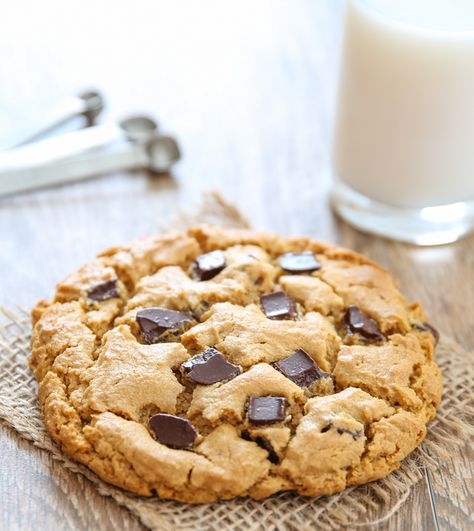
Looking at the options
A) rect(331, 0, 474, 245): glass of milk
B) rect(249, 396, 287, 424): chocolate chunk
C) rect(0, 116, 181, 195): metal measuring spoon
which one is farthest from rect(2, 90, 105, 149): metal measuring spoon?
rect(249, 396, 287, 424): chocolate chunk

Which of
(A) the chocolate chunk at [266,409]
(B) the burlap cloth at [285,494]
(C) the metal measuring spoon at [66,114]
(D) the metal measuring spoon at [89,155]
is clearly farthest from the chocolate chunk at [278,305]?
(C) the metal measuring spoon at [66,114]

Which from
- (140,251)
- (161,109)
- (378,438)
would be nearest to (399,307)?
(378,438)

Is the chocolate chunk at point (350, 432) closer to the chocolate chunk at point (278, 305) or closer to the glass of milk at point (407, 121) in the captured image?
the chocolate chunk at point (278, 305)

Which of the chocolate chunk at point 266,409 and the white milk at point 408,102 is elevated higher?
the white milk at point 408,102

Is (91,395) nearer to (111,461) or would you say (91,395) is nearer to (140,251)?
(111,461)

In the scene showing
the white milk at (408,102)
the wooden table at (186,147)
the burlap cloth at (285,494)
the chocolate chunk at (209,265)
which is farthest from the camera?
the white milk at (408,102)
